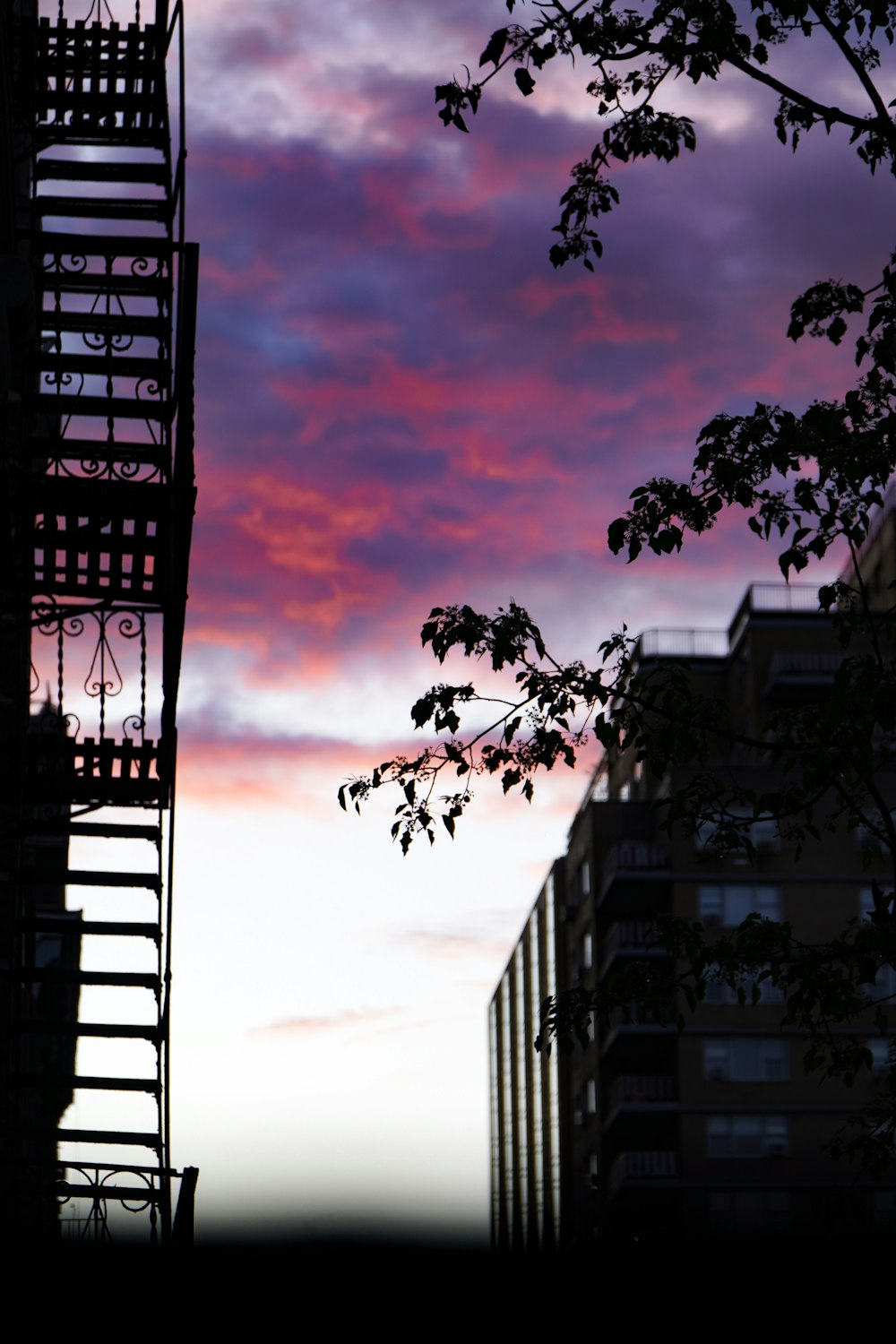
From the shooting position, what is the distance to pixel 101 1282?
15.4 feet

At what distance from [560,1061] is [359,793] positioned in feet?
224

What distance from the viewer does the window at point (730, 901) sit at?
6234 cm

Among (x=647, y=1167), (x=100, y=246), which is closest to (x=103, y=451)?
(x=100, y=246)

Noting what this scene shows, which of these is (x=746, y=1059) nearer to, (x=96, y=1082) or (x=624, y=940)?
(x=624, y=940)

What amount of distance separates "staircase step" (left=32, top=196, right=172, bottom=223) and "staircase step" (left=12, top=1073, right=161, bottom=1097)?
283 inches

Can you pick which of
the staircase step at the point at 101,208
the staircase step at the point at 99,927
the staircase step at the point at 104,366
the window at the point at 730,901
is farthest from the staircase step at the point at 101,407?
the window at the point at 730,901

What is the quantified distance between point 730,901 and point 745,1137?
889 cm

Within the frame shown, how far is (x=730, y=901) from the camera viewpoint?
62500 millimetres

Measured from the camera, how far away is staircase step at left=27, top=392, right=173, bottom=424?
40.4ft

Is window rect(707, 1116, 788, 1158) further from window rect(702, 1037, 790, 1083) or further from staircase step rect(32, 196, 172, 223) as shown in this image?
staircase step rect(32, 196, 172, 223)

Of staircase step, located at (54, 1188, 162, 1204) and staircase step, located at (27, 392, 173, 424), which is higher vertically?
staircase step, located at (27, 392, 173, 424)

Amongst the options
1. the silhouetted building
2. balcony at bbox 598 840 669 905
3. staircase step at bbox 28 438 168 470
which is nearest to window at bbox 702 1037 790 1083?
the silhouetted building

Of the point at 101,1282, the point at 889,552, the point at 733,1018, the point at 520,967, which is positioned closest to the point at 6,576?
the point at 101,1282

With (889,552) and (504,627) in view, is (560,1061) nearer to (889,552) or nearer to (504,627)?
(889,552)
